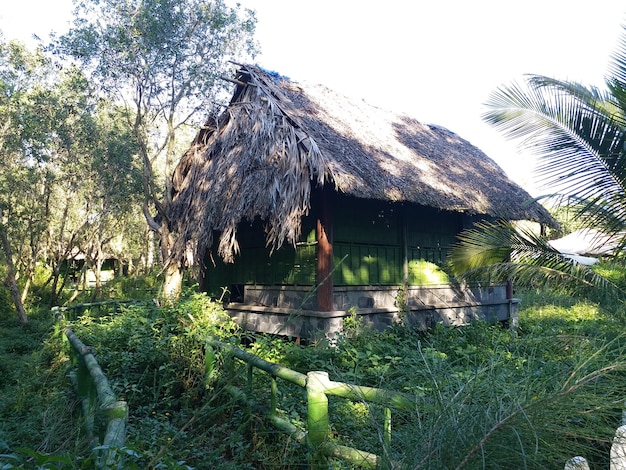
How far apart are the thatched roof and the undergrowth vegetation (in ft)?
5.59

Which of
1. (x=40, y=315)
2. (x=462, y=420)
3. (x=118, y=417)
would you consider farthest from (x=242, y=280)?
(x=40, y=315)

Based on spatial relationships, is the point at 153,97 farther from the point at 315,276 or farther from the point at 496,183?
the point at 496,183

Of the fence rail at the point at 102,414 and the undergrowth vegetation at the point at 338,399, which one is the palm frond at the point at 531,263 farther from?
the fence rail at the point at 102,414

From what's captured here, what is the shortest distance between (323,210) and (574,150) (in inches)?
Answer: 122

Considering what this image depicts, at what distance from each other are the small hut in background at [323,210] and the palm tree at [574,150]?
1946 millimetres

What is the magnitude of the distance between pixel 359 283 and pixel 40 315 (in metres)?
11.4

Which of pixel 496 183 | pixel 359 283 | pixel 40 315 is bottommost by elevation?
pixel 40 315

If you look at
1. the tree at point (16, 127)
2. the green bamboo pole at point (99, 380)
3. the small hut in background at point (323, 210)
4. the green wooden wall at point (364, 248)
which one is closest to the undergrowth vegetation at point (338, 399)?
the green bamboo pole at point (99, 380)

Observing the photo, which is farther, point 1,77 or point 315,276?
point 1,77

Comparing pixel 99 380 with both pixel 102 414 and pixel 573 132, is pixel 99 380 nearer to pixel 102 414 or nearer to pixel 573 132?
pixel 102 414

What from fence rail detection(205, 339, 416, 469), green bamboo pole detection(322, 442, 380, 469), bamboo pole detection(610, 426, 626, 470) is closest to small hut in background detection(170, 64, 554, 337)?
fence rail detection(205, 339, 416, 469)

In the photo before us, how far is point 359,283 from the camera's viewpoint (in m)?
7.28

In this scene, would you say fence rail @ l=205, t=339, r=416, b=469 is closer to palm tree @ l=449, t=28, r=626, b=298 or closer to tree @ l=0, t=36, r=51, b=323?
palm tree @ l=449, t=28, r=626, b=298

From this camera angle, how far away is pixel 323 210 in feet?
22.2
